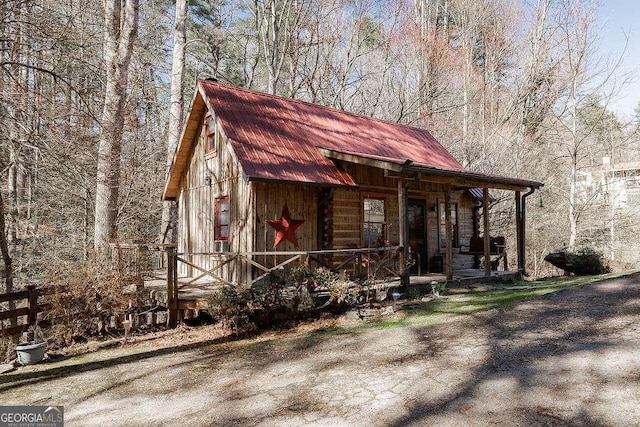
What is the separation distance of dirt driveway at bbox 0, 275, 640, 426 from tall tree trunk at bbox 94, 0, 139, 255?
16.5ft

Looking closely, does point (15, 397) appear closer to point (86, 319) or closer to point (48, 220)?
point (86, 319)

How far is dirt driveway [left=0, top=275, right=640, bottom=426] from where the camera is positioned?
4.02 m

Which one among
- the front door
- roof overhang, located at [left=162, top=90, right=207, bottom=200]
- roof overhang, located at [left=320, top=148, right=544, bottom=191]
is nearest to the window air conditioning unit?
roof overhang, located at [left=162, top=90, right=207, bottom=200]

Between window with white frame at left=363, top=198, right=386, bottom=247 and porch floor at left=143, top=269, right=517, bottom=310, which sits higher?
window with white frame at left=363, top=198, right=386, bottom=247

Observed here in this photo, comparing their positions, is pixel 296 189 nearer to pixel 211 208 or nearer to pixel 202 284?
pixel 211 208

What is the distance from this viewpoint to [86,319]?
862cm

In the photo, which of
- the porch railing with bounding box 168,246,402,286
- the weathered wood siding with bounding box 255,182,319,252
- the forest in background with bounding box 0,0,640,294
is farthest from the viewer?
the forest in background with bounding box 0,0,640,294

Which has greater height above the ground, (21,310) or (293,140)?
(293,140)

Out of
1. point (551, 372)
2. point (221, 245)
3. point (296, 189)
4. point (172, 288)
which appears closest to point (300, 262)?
point (296, 189)

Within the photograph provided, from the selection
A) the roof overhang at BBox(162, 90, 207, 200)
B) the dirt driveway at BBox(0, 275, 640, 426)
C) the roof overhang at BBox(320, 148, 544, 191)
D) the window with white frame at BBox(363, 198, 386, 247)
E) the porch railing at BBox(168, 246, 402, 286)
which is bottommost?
the dirt driveway at BBox(0, 275, 640, 426)

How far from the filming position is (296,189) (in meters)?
11.1

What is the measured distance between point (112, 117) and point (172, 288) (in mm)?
5520

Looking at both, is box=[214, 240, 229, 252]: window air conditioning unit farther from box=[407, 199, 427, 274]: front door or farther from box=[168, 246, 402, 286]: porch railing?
box=[407, 199, 427, 274]: front door

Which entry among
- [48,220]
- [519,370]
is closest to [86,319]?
[519,370]
